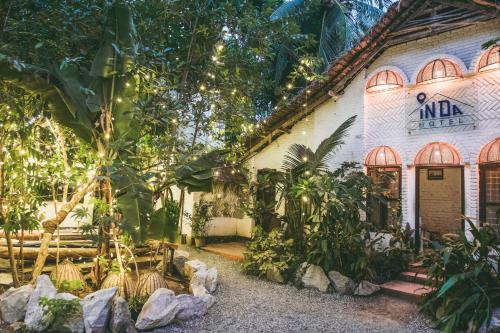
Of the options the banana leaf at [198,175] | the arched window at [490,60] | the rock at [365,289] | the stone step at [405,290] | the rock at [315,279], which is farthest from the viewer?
the rock at [315,279]

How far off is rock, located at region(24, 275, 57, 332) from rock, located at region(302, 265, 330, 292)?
4.55 m

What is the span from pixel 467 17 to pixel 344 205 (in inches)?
181

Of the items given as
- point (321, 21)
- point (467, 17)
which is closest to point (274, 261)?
point (467, 17)

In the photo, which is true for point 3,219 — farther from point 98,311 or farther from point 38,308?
point 98,311

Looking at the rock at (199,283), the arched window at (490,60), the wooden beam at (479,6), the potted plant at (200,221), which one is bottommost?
the rock at (199,283)

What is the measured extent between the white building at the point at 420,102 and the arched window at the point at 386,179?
0.08 ft

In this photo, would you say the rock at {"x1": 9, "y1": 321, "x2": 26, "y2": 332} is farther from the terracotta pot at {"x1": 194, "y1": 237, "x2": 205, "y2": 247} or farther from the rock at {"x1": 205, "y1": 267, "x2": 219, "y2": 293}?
the terracotta pot at {"x1": 194, "y1": 237, "x2": 205, "y2": 247}

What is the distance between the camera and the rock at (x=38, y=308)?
177 inches

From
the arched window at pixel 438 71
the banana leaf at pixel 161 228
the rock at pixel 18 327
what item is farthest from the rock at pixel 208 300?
the arched window at pixel 438 71

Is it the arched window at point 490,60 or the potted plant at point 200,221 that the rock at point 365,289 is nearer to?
the arched window at point 490,60

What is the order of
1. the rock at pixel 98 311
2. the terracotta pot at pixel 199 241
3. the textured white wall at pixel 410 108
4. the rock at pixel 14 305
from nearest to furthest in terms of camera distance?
the rock at pixel 98 311, the rock at pixel 14 305, the textured white wall at pixel 410 108, the terracotta pot at pixel 199 241

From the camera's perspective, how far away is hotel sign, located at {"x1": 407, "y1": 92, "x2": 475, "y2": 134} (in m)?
7.50

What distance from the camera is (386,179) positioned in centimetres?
839

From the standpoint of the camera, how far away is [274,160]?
1139cm
